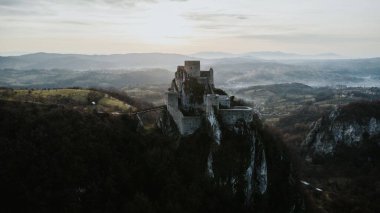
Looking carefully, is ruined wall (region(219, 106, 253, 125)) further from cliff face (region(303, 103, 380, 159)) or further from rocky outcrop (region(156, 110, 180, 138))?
cliff face (region(303, 103, 380, 159))

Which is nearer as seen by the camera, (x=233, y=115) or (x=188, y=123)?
(x=233, y=115)

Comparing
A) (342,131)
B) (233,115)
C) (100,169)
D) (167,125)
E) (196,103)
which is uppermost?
(196,103)

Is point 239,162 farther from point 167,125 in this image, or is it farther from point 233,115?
point 167,125

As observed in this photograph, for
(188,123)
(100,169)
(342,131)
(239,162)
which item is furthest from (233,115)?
(342,131)

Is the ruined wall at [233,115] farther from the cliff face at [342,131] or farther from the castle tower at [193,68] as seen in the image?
the cliff face at [342,131]

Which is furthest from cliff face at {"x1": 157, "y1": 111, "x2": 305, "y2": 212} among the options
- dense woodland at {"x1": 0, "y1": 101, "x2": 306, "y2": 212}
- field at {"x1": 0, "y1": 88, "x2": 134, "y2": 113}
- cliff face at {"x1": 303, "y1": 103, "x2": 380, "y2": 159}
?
cliff face at {"x1": 303, "y1": 103, "x2": 380, "y2": 159}

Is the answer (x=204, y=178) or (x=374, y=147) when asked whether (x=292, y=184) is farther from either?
(x=374, y=147)

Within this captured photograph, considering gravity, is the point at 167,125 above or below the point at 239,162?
above

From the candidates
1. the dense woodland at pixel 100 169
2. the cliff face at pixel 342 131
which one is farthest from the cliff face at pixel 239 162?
the cliff face at pixel 342 131
